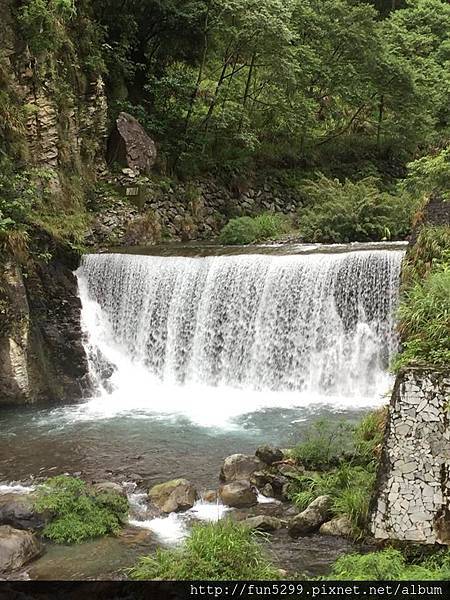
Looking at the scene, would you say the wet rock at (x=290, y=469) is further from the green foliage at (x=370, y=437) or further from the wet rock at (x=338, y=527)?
the wet rock at (x=338, y=527)

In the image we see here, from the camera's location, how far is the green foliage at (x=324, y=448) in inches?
277

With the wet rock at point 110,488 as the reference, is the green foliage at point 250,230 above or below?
Result: above

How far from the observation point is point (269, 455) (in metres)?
7.26

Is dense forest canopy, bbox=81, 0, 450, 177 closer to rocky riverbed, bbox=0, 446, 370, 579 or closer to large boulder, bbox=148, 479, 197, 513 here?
rocky riverbed, bbox=0, 446, 370, 579

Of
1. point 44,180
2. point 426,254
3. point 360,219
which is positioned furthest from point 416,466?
point 360,219

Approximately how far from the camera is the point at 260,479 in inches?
270

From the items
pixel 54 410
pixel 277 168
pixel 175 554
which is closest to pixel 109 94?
pixel 277 168

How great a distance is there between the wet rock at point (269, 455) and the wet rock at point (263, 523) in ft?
4.36

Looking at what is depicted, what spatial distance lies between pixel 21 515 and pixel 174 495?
147cm

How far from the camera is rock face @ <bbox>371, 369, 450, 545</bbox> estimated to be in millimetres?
4820

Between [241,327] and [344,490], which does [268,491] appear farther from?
→ [241,327]

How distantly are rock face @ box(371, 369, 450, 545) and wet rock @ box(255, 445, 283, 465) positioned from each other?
2.30 metres

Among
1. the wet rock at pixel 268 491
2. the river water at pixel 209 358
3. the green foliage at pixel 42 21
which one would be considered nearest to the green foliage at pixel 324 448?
the wet rock at pixel 268 491

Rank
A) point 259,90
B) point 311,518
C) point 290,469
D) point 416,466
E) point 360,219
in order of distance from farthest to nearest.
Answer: point 259,90 → point 360,219 → point 290,469 → point 311,518 → point 416,466
